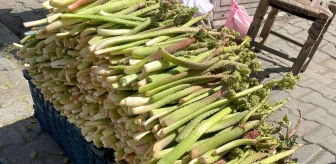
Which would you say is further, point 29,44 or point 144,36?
point 29,44

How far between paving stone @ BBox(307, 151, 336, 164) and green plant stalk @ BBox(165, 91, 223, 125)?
1.87 meters

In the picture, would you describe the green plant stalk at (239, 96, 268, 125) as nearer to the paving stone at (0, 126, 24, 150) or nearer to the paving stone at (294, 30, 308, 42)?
the paving stone at (0, 126, 24, 150)

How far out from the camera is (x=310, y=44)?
4.04 meters

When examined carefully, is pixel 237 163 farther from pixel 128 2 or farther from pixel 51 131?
pixel 51 131

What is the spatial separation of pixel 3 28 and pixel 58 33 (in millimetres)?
3152

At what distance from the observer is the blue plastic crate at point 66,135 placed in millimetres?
2272

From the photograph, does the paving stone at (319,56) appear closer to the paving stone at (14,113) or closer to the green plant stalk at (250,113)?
the green plant stalk at (250,113)

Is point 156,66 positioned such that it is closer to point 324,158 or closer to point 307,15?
point 324,158

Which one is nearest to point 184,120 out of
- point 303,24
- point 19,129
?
point 19,129

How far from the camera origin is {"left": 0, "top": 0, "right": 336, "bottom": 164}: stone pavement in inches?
125

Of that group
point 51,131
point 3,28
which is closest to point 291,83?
point 51,131

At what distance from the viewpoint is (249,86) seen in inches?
77.4

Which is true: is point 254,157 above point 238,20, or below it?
above

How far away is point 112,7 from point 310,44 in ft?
8.84
